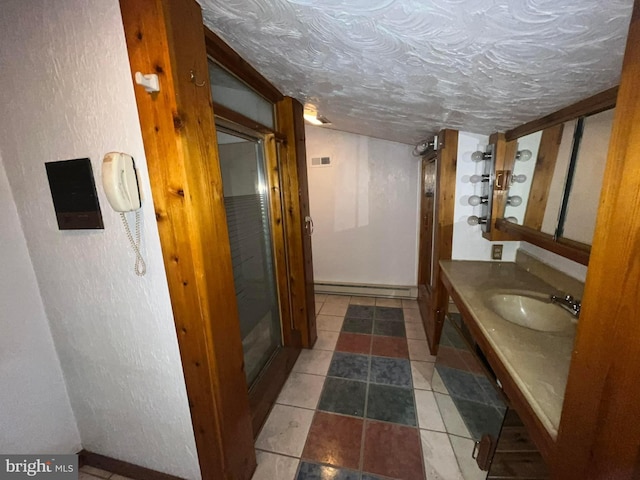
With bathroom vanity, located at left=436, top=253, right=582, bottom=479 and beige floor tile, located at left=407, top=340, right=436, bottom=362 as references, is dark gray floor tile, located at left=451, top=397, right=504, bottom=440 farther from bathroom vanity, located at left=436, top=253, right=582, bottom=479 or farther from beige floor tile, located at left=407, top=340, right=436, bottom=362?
beige floor tile, located at left=407, top=340, right=436, bottom=362

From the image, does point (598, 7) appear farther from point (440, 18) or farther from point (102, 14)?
point (102, 14)

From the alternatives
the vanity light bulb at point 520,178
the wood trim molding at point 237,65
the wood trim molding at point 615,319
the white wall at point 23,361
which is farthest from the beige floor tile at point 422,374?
the wood trim molding at point 237,65

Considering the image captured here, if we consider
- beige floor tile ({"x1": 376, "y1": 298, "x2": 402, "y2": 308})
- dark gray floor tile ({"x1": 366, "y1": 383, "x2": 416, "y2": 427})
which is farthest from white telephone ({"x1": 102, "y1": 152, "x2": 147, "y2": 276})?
beige floor tile ({"x1": 376, "y1": 298, "x2": 402, "y2": 308})

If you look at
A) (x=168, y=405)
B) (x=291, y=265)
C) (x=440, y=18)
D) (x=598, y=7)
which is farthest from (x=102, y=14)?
(x=291, y=265)

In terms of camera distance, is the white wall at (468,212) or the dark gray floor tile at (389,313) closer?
the white wall at (468,212)

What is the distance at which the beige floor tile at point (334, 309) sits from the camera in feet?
9.72

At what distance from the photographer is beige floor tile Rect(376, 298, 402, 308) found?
10.2ft

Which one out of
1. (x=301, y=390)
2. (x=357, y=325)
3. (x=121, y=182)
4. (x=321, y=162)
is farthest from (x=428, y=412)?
(x=321, y=162)

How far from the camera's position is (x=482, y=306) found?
130 centimetres

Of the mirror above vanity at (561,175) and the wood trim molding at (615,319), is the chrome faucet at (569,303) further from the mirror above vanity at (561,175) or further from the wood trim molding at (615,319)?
the wood trim molding at (615,319)

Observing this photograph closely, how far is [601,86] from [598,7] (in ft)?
1.87

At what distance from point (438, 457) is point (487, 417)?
478 mm

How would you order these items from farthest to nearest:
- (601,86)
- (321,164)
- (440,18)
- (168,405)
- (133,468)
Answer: (321,164) → (133,468) → (168,405) → (601,86) → (440,18)
